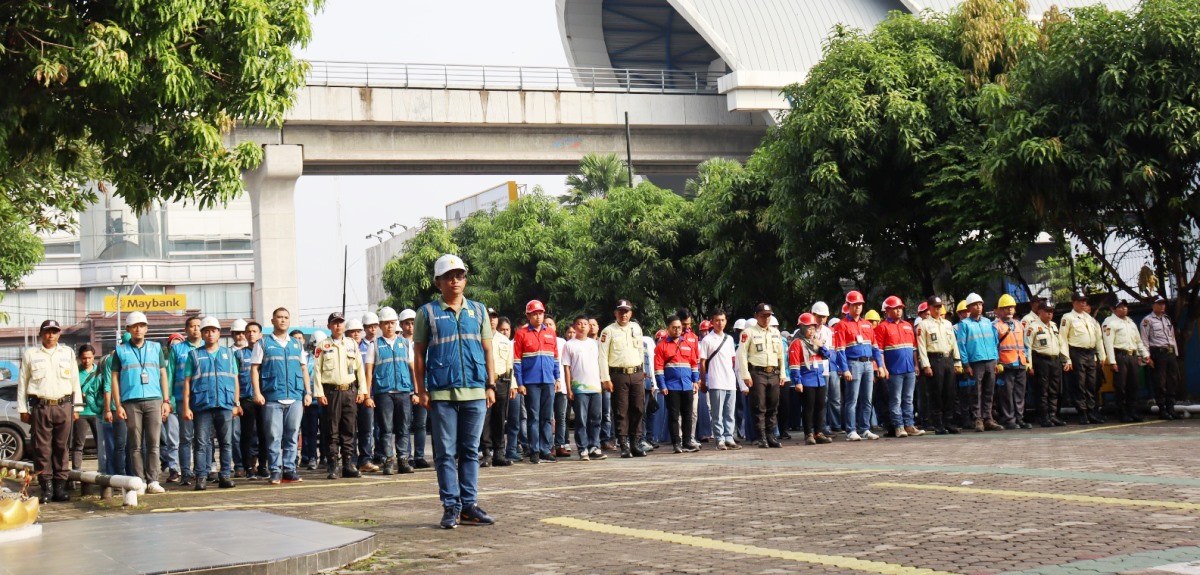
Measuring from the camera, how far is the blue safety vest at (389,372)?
49.6 ft

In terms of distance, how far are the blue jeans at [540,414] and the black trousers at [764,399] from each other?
273cm

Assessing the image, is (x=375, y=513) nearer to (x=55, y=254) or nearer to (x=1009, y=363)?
(x=1009, y=363)

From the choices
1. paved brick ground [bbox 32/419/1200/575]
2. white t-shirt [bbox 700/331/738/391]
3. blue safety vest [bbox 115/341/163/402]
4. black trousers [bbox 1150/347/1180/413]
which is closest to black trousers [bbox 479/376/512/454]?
paved brick ground [bbox 32/419/1200/575]

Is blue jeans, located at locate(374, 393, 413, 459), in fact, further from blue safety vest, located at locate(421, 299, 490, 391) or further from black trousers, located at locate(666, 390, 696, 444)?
blue safety vest, located at locate(421, 299, 490, 391)

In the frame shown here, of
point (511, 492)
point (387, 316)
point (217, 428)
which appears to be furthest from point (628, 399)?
point (511, 492)

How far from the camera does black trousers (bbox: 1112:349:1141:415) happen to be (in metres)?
18.7

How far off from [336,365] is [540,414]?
2.83m

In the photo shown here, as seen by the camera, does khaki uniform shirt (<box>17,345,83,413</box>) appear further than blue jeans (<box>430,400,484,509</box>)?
Yes

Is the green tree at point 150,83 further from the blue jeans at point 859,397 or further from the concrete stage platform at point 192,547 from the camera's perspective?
the blue jeans at point 859,397

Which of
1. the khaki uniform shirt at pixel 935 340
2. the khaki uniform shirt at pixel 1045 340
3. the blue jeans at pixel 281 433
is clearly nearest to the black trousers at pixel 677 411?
the khaki uniform shirt at pixel 935 340

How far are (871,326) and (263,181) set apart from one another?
24.9 meters

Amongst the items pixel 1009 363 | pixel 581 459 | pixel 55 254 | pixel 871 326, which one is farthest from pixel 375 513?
pixel 55 254

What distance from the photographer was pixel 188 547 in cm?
743

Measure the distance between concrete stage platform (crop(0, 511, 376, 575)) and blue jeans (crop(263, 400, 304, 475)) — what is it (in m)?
4.51
